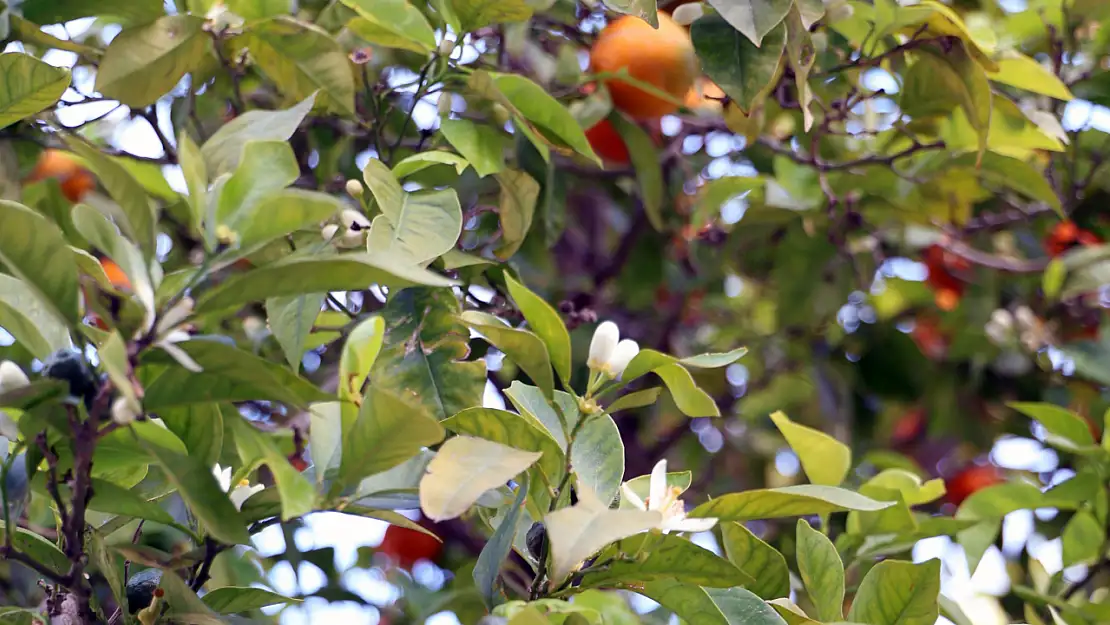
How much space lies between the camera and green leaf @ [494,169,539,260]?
92 cm

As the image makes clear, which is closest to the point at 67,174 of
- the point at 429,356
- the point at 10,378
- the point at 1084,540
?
the point at 429,356

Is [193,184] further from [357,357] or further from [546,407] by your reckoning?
[546,407]

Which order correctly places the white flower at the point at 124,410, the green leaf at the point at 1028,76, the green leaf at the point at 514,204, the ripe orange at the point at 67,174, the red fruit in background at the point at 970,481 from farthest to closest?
the red fruit in background at the point at 970,481 → the ripe orange at the point at 67,174 → the green leaf at the point at 1028,76 → the green leaf at the point at 514,204 → the white flower at the point at 124,410

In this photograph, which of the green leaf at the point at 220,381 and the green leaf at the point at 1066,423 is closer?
the green leaf at the point at 220,381

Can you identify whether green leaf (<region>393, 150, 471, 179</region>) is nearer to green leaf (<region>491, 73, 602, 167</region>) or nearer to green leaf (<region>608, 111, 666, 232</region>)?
green leaf (<region>491, 73, 602, 167</region>)

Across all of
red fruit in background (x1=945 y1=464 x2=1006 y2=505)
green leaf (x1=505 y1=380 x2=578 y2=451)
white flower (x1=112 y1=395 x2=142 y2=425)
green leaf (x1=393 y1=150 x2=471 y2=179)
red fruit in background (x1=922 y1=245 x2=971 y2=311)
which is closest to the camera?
white flower (x1=112 y1=395 x2=142 y2=425)

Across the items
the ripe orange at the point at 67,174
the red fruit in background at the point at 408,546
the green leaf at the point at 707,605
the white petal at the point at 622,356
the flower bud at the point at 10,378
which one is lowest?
the red fruit in background at the point at 408,546

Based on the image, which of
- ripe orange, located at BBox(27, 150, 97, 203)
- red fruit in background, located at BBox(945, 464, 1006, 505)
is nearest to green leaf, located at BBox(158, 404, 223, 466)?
ripe orange, located at BBox(27, 150, 97, 203)

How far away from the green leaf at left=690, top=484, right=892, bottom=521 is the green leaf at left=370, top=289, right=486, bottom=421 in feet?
0.61

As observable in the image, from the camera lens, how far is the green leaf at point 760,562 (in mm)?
752

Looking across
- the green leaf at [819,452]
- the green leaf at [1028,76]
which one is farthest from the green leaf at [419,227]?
the green leaf at [1028,76]

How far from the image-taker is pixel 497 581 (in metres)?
0.64

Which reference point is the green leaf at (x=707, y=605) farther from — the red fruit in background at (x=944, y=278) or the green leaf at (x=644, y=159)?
the red fruit in background at (x=944, y=278)

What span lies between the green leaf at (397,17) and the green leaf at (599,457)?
34cm
